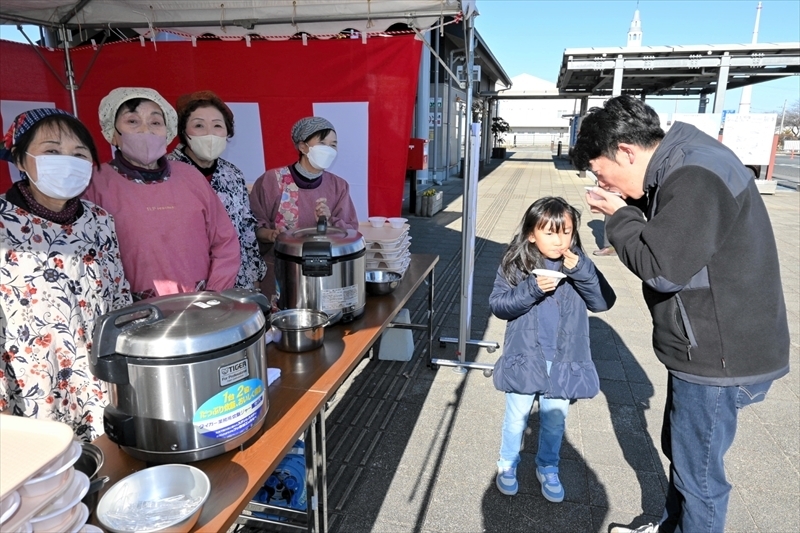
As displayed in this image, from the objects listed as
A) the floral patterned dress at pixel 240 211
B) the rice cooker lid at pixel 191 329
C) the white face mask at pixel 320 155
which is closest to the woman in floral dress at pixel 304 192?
the white face mask at pixel 320 155

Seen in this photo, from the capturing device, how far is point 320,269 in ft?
6.73

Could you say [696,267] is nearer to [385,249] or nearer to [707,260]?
[707,260]

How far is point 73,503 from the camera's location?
838 millimetres

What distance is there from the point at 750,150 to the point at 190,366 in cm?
1671

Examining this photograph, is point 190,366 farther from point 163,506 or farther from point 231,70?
point 231,70

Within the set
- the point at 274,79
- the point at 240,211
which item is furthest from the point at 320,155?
the point at 274,79

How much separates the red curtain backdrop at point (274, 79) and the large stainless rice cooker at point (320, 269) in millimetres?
1425

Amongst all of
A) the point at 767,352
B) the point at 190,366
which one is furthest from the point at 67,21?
the point at 767,352

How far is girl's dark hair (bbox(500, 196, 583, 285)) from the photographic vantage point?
85.5 inches

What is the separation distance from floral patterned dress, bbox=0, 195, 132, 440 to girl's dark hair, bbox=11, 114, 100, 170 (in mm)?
164

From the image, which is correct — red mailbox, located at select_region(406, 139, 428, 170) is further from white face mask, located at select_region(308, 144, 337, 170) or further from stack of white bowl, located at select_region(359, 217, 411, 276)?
white face mask, located at select_region(308, 144, 337, 170)

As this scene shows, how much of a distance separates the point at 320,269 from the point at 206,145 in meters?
0.93

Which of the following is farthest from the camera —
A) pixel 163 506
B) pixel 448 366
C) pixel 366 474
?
pixel 448 366

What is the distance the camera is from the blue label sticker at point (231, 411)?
1208 mm
